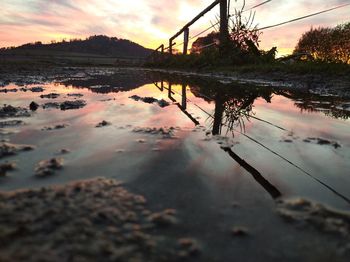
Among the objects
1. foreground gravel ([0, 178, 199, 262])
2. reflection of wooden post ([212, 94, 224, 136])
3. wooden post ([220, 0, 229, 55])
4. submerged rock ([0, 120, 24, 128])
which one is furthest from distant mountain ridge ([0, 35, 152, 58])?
foreground gravel ([0, 178, 199, 262])

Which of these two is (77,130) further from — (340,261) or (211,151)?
(340,261)

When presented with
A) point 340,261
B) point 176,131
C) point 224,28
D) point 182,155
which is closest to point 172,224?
point 340,261

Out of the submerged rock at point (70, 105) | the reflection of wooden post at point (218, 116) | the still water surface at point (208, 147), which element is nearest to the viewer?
the still water surface at point (208, 147)

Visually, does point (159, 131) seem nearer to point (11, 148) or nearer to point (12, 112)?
point (11, 148)

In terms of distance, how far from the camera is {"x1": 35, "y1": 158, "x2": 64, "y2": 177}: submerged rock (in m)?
1.08

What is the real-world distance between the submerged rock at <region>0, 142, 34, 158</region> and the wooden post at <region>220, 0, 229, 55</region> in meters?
7.48

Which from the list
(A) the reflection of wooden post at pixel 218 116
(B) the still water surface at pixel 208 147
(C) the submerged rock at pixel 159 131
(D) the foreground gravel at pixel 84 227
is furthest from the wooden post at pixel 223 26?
(D) the foreground gravel at pixel 84 227

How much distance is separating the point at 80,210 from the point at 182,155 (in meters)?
0.60

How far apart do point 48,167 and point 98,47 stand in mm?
68279

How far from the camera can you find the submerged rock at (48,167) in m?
Result: 1.08

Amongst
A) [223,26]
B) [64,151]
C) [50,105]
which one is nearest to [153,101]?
[50,105]

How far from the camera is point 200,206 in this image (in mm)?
885

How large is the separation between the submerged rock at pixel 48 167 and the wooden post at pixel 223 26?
7.63 meters

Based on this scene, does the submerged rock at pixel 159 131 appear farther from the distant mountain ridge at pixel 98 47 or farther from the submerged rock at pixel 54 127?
the distant mountain ridge at pixel 98 47
